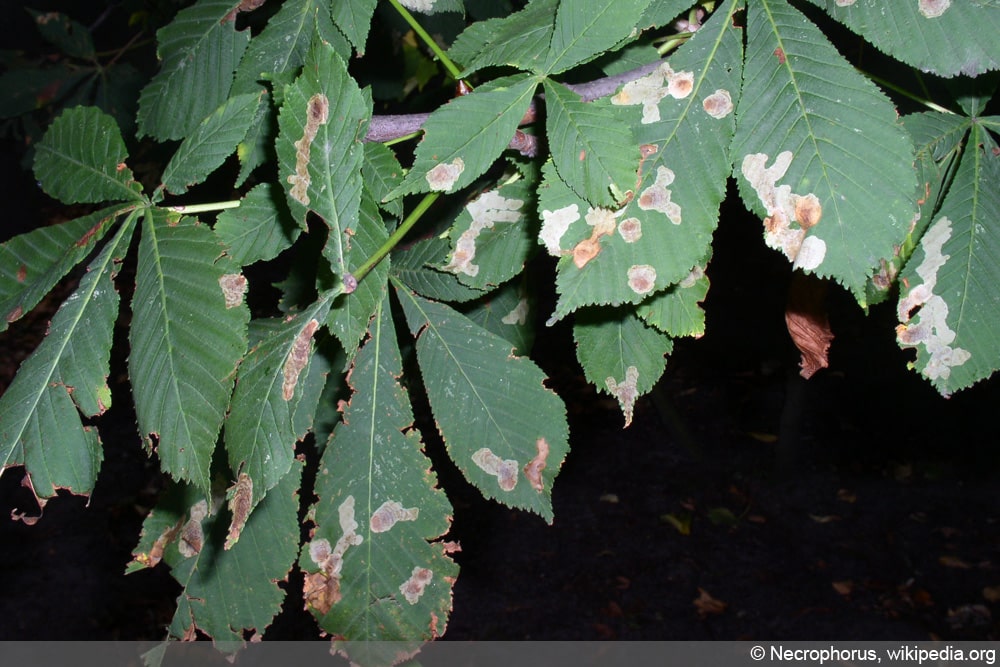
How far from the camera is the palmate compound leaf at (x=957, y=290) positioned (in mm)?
783

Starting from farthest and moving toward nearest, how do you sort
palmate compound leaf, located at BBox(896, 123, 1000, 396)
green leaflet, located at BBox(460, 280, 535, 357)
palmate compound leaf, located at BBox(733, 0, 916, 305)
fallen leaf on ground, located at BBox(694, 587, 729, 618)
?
fallen leaf on ground, located at BBox(694, 587, 729, 618)
green leaflet, located at BBox(460, 280, 535, 357)
palmate compound leaf, located at BBox(896, 123, 1000, 396)
palmate compound leaf, located at BBox(733, 0, 916, 305)

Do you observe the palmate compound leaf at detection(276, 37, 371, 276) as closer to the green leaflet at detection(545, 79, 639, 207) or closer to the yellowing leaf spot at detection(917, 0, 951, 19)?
the green leaflet at detection(545, 79, 639, 207)

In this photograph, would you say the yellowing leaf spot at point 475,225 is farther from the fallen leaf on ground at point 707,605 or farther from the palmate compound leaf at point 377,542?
the fallen leaf on ground at point 707,605

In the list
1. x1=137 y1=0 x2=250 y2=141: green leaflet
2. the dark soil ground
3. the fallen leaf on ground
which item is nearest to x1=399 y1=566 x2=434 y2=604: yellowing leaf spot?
x1=137 y1=0 x2=250 y2=141: green leaflet

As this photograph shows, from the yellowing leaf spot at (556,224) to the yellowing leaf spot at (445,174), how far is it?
0.10 m

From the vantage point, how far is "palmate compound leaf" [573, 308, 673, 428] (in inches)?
37.4

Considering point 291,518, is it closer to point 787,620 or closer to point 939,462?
point 787,620

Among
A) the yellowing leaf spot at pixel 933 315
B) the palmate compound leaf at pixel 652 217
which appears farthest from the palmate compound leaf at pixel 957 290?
the palmate compound leaf at pixel 652 217

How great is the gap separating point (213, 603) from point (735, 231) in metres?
3.21

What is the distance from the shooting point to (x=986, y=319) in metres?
0.78

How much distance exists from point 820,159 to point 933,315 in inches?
9.1

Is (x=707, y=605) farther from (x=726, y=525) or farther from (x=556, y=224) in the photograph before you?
(x=556, y=224)

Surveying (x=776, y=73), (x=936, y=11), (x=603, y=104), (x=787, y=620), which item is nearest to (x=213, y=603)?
(x=603, y=104)

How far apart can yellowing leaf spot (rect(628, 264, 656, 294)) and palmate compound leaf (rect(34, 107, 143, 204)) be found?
1.82ft
